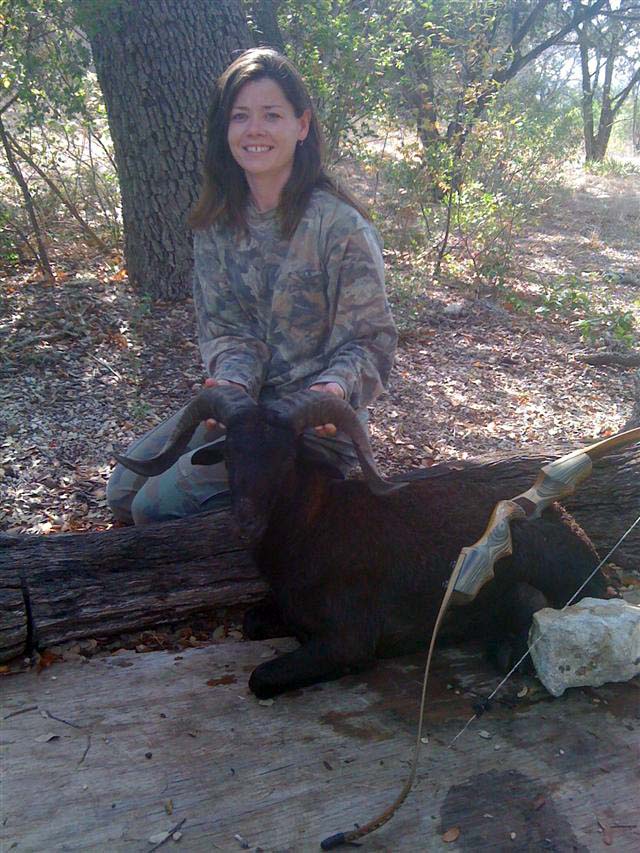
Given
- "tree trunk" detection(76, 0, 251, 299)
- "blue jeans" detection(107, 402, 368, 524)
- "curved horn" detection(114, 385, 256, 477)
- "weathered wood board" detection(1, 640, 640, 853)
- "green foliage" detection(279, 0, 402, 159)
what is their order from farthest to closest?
"green foliage" detection(279, 0, 402, 159) → "tree trunk" detection(76, 0, 251, 299) → "blue jeans" detection(107, 402, 368, 524) → "curved horn" detection(114, 385, 256, 477) → "weathered wood board" detection(1, 640, 640, 853)

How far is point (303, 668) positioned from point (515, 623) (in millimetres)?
1070

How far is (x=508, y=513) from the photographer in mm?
3184

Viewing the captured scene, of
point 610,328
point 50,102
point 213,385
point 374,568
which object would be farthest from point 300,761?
point 50,102

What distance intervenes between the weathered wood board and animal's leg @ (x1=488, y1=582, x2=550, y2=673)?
0.39ft

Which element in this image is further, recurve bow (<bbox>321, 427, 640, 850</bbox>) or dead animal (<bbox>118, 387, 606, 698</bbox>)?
dead animal (<bbox>118, 387, 606, 698</bbox>)

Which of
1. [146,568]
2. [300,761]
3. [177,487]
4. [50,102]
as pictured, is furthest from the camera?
[50,102]

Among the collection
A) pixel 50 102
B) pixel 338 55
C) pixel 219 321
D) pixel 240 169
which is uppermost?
pixel 338 55

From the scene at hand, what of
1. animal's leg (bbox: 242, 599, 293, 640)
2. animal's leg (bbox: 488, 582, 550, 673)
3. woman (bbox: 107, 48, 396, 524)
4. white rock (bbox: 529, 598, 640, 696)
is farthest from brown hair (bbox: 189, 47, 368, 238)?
white rock (bbox: 529, 598, 640, 696)

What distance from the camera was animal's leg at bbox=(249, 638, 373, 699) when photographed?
3.42 m

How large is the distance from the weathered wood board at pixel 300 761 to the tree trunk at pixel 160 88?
4.65 m

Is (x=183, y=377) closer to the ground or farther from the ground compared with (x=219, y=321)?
closer to the ground

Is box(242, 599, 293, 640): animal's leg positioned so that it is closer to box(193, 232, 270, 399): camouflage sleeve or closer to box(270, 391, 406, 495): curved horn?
box(270, 391, 406, 495): curved horn

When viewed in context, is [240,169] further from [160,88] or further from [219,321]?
[160,88]

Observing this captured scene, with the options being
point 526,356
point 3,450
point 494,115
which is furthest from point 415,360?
point 494,115
